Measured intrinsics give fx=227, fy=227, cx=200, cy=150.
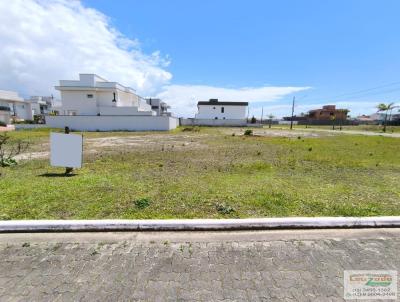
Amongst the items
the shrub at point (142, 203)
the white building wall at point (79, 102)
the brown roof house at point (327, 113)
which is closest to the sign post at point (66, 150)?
the shrub at point (142, 203)

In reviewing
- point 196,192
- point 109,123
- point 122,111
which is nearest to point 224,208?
point 196,192

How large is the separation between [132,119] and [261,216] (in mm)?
30833

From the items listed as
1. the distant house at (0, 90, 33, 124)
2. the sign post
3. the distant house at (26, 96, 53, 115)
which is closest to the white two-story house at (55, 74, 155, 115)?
the distant house at (0, 90, 33, 124)

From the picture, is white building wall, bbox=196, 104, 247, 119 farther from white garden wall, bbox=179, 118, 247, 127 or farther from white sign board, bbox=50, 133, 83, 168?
white sign board, bbox=50, 133, 83, 168

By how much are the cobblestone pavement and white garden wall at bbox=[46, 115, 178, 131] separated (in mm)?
30178

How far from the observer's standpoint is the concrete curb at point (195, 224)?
135 inches

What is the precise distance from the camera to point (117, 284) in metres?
2.37

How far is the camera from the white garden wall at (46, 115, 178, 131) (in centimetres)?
3152

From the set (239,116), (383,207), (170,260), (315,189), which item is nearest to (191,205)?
(170,260)

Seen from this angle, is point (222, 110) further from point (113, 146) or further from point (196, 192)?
point (196, 192)

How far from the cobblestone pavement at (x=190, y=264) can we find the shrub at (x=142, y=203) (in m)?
0.95

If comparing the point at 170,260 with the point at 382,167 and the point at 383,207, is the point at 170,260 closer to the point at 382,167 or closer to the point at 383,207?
the point at 383,207

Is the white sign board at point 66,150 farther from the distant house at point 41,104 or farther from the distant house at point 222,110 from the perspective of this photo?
the distant house at point 41,104

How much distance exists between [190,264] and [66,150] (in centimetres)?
528
